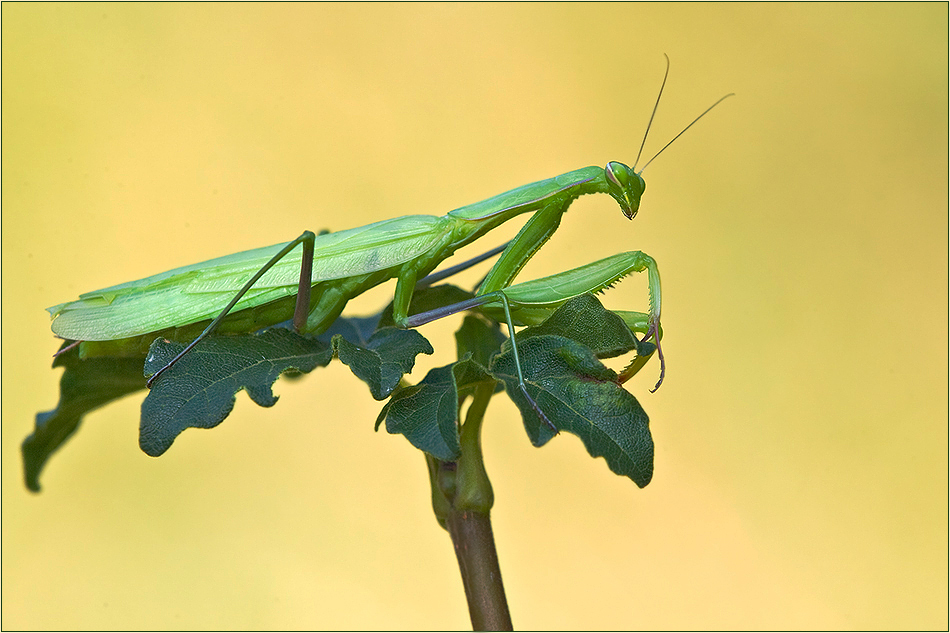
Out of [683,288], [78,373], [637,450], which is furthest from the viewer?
[683,288]

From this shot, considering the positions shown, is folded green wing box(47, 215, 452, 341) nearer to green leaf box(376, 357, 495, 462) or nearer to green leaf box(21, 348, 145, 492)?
green leaf box(21, 348, 145, 492)

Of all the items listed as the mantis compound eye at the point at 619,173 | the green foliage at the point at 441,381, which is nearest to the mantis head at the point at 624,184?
the mantis compound eye at the point at 619,173

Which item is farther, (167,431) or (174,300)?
(174,300)

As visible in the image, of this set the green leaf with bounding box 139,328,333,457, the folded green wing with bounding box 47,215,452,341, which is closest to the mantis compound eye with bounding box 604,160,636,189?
the folded green wing with bounding box 47,215,452,341

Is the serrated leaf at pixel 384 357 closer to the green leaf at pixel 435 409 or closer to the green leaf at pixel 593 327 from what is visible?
the green leaf at pixel 435 409

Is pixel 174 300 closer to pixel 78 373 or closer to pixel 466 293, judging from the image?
pixel 78 373

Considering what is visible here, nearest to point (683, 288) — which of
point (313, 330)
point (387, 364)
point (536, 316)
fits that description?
point (536, 316)
